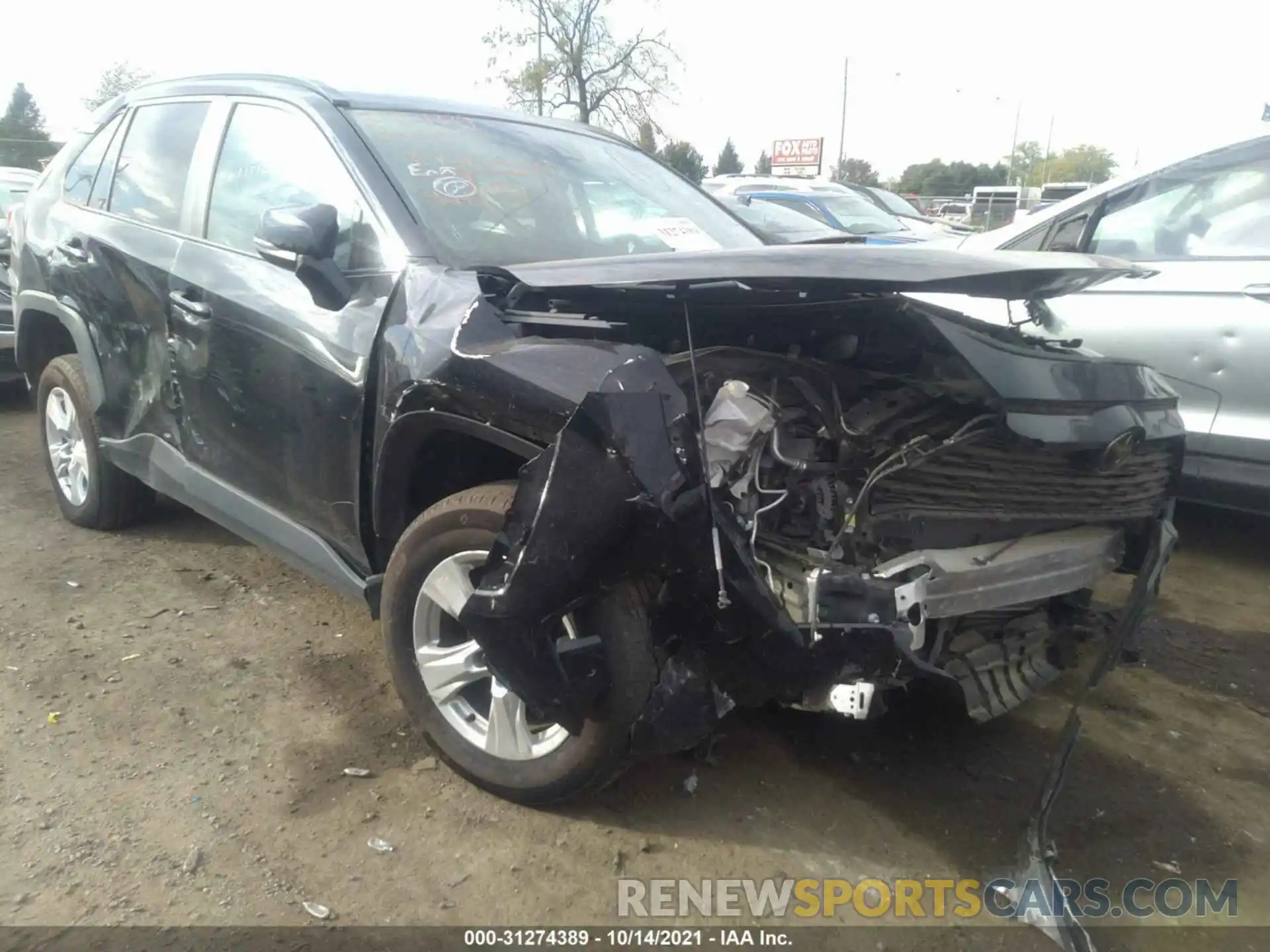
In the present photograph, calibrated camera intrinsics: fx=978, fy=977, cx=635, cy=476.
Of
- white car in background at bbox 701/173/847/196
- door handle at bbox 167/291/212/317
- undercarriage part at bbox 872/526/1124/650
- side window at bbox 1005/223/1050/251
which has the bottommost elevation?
undercarriage part at bbox 872/526/1124/650

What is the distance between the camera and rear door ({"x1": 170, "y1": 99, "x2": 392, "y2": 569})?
112 inches

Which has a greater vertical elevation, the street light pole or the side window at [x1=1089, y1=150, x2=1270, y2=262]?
the street light pole

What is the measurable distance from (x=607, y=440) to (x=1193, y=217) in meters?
3.68

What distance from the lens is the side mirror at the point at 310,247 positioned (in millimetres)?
2713

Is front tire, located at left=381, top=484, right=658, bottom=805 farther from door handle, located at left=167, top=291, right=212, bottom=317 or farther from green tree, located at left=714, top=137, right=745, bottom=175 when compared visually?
green tree, located at left=714, top=137, right=745, bottom=175

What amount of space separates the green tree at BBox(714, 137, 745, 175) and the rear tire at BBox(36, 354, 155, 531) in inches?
2195

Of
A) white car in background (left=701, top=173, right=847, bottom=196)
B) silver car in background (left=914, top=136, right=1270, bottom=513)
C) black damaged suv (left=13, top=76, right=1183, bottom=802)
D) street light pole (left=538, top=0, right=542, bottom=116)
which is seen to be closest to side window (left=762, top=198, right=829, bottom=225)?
white car in background (left=701, top=173, right=847, bottom=196)

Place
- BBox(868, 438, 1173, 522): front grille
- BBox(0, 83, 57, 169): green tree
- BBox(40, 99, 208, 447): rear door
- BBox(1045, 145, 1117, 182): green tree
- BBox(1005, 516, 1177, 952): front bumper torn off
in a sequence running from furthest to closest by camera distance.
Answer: BBox(1045, 145, 1117, 182): green tree, BBox(0, 83, 57, 169): green tree, BBox(40, 99, 208, 447): rear door, BBox(868, 438, 1173, 522): front grille, BBox(1005, 516, 1177, 952): front bumper torn off

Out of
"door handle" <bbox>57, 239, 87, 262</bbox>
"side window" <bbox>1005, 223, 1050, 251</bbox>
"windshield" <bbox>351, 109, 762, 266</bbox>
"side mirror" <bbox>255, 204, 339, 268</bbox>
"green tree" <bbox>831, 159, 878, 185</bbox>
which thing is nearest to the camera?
"side mirror" <bbox>255, 204, 339, 268</bbox>

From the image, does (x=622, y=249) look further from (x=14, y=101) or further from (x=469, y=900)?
(x=14, y=101)

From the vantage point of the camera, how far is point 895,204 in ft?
54.2

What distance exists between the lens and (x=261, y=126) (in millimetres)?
3402

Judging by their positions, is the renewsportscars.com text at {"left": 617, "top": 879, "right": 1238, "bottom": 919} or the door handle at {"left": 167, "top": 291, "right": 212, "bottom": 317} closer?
the renewsportscars.com text at {"left": 617, "top": 879, "right": 1238, "bottom": 919}

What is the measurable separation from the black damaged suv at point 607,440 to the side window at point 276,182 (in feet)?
0.05
